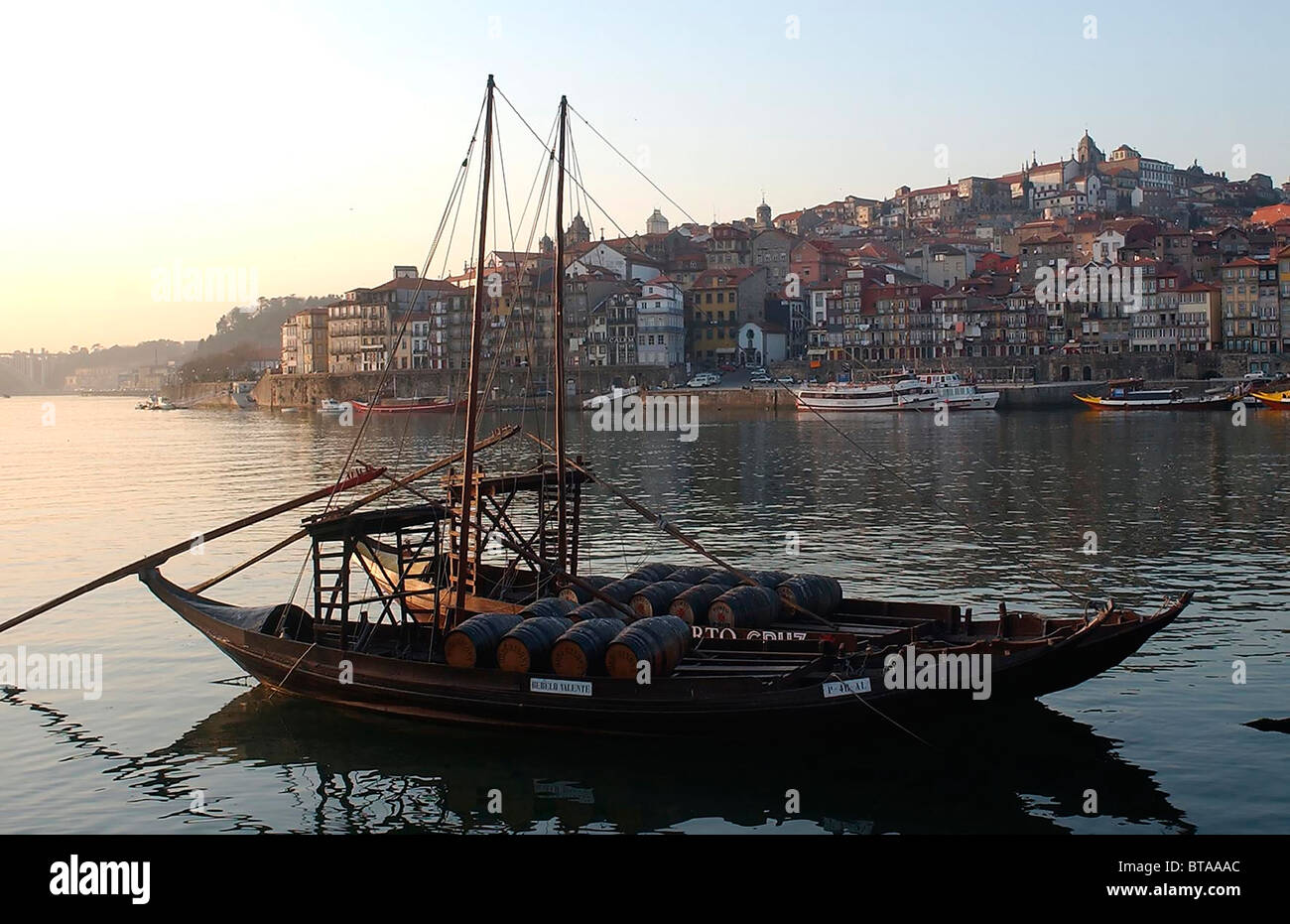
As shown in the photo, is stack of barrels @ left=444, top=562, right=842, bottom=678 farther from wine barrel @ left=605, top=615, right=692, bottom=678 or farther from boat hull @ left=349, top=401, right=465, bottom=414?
boat hull @ left=349, top=401, right=465, bottom=414

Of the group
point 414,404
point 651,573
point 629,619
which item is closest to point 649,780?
point 629,619

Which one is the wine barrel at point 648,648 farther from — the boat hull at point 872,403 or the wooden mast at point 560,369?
the boat hull at point 872,403

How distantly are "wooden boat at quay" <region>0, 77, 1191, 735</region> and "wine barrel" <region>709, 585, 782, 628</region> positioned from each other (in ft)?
0.09

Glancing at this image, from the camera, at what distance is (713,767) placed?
18781 mm

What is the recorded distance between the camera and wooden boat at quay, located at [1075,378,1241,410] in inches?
4441

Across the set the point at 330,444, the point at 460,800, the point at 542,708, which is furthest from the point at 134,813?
the point at 330,444

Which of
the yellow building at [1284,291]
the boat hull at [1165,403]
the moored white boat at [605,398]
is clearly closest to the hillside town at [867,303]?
the yellow building at [1284,291]

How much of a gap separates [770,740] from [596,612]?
421 cm

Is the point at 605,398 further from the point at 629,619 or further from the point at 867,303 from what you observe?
the point at 629,619

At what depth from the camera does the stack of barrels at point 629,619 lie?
779 inches

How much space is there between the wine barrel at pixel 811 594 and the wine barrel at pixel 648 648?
329cm

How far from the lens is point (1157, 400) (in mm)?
117000
